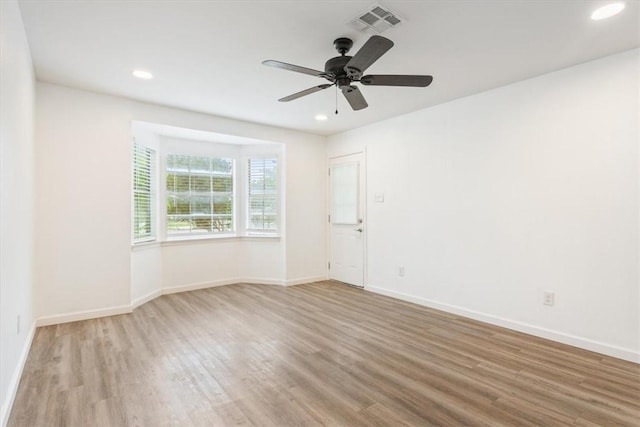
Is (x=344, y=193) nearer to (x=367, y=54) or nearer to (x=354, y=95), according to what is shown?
(x=354, y=95)

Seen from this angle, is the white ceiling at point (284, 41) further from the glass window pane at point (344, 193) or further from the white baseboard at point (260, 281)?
the white baseboard at point (260, 281)

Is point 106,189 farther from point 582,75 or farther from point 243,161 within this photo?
point 582,75

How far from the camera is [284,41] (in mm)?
2590

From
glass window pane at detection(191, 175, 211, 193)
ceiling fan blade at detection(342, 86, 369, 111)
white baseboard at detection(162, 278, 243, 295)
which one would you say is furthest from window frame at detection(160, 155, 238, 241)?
ceiling fan blade at detection(342, 86, 369, 111)

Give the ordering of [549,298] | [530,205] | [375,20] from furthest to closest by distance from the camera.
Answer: [530,205] → [549,298] → [375,20]

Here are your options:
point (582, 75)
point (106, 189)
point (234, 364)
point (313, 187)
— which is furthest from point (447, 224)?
point (106, 189)

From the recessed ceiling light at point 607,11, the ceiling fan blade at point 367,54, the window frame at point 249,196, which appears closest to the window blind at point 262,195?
the window frame at point 249,196

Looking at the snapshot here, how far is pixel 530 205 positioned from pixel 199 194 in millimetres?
4546

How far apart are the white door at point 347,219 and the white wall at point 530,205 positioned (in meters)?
0.63

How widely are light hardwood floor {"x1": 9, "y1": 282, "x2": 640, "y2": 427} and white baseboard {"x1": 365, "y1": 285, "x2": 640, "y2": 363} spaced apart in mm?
87

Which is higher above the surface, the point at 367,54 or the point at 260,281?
the point at 367,54

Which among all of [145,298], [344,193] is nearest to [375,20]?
[344,193]

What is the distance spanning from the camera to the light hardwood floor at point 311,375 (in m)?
1.98

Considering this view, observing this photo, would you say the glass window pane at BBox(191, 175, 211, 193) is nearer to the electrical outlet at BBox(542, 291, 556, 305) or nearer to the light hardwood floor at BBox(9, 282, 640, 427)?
the light hardwood floor at BBox(9, 282, 640, 427)
